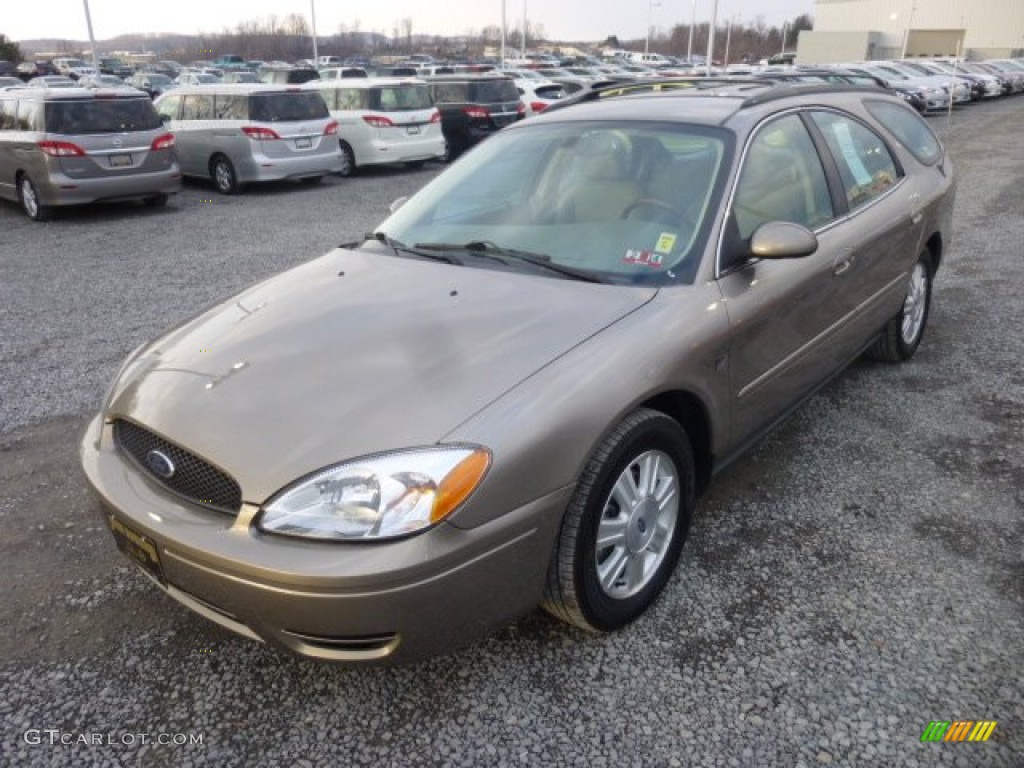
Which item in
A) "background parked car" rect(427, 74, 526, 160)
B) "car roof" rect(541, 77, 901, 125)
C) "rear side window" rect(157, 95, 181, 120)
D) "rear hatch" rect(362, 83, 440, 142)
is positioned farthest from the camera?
"background parked car" rect(427, 74, 526, 160)

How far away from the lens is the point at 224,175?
1265 cm

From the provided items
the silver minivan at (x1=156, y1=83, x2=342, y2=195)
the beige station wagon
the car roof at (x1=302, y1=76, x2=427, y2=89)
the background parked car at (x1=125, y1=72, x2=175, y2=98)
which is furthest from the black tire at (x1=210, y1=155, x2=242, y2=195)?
the background parked car at (x1=125, y1=72, x2=175, y2=98)

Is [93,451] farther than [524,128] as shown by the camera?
No

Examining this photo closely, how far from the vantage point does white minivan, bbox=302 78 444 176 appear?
553 inches

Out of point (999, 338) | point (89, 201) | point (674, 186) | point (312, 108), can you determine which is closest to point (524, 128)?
point (674, 186)

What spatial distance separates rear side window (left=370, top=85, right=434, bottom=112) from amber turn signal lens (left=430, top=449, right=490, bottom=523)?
1318cm

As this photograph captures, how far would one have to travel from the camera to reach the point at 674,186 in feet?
10.2

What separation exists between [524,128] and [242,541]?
249 centimetres

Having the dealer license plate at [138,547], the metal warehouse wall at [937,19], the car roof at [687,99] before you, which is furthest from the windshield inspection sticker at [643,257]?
the metal warehouse wall at [937,19]

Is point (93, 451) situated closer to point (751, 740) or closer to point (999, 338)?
point (751, 740)

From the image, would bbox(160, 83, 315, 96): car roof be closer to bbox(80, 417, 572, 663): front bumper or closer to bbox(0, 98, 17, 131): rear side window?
bbox(0, 98, 17, 131): rear side window

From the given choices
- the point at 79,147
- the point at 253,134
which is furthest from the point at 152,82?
the point at 79,147

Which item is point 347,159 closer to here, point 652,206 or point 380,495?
point 652,206

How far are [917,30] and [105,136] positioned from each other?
273 ft
